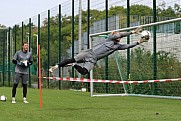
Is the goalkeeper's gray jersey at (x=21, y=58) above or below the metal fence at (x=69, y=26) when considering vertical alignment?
below

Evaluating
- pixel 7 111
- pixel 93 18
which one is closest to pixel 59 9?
pixel 93 18

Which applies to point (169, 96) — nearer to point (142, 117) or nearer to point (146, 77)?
point (146, 77)

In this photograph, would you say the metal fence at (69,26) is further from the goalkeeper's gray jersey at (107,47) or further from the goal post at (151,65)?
the goalkeeper's gray jersey at (107,47)

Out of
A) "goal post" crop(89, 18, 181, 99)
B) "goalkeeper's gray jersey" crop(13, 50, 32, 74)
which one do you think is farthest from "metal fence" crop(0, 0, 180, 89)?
"goalkeeper's gray jersey" crop(13, 50, 32, 74)

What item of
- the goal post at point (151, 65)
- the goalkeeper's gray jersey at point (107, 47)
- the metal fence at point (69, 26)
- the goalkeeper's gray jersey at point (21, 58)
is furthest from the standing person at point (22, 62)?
the metal fence at point (69, 26)

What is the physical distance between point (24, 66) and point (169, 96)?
5637mm

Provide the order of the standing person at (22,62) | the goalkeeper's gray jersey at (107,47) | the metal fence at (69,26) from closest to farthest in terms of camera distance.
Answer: the goalkeeper's gray jersey at (107,47)
the standing person at (22,62)
the metal fence at (69,26)

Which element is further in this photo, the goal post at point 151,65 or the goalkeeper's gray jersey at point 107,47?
the goal post at point 151,65

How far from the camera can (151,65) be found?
17.9 meters

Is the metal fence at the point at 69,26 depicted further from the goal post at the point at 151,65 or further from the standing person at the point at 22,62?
the standing person at the point at 22,62

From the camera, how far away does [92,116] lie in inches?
387

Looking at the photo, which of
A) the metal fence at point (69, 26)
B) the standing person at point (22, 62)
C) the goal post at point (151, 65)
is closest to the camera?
the standing person at point (22, 62)

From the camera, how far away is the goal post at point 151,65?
1616cm

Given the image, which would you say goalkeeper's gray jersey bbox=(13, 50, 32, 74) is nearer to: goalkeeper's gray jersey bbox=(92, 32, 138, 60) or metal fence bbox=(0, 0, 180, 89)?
goalkeeper's gray jersey bbox=(92, 32, 138, 60)
